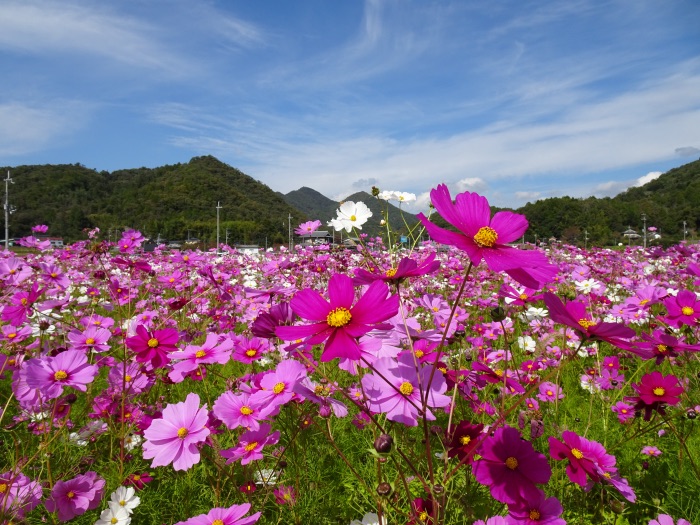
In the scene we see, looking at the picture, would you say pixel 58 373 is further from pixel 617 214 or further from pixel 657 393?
pixel 617 214

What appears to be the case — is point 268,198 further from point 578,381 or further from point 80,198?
point 578,381

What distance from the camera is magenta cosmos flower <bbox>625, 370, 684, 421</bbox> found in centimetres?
102

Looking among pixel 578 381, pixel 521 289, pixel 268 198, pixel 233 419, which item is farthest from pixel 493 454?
pixel 268 198

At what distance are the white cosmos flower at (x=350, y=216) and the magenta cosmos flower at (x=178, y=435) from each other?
870mm

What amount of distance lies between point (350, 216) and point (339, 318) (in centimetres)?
107

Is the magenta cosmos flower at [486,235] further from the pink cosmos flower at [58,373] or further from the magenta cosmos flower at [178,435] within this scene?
the pink cosmos flower at [58,373]

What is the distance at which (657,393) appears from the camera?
1052 mm

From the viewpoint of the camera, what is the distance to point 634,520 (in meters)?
1.37

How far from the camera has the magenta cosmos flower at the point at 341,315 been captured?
0.59 m

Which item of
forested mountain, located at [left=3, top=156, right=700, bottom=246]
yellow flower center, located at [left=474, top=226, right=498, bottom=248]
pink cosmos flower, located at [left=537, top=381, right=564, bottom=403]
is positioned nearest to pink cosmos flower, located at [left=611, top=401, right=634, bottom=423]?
pink cosmos flower, located at [left=537, top=381, right=564, bottom=403]

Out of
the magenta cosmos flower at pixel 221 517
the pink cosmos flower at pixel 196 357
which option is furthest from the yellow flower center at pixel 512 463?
the pink cosmos flower at pixel 196 357

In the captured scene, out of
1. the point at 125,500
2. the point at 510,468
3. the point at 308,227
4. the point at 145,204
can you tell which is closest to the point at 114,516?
the point at 125,500

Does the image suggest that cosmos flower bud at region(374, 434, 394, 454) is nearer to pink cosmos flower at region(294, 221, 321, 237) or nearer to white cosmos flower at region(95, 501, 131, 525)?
white cosmos flower at region(95, 501, 131, 525)

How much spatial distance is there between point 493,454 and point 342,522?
30.5 inches
